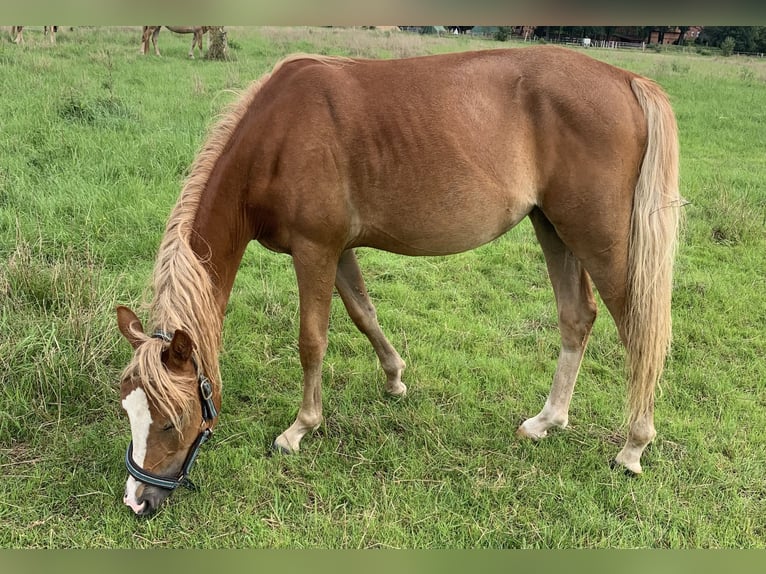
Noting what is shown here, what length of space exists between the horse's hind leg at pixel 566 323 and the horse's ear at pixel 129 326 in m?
2.09

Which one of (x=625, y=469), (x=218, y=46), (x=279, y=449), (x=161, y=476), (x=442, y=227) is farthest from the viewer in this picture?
(x=218, y=46)

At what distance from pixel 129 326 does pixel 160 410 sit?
1.34 feet

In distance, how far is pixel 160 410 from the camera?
2178mm

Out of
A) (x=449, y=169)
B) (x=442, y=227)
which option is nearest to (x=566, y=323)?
(x=442, y=227)

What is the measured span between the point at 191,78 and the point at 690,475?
10.1 metres

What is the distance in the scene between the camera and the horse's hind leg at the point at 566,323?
3068 mm

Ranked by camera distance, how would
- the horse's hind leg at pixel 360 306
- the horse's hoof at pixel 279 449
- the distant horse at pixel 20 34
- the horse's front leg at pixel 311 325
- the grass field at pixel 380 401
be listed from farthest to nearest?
the distant horse at pixel 20 34, the horse's hind leg at pixel 360 306, the horse's hoof at pixel 279 449, the horse's front leg at pixel 311 325, the grass field at pixel 380 401

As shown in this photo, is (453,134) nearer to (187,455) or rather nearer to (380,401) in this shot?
(380,401)

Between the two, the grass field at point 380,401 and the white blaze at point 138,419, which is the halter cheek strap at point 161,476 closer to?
the white blaze at point 138,419

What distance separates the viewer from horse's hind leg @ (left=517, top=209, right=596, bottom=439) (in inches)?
121

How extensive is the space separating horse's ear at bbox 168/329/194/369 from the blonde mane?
49 mm

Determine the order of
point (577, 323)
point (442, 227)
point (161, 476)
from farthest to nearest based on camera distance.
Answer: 1. point (577, 323)
2. point (442, 227)
3. point (161, 476)

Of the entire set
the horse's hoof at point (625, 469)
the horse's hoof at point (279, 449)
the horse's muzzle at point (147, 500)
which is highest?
the horse's muzzle at point (147, 500)

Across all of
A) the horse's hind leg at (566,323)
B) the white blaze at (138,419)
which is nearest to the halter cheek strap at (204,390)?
the white blaze at (138,419)
